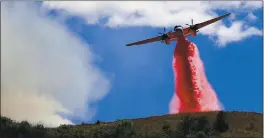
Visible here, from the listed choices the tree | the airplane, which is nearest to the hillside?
the tree

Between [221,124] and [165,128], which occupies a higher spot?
[221,124]

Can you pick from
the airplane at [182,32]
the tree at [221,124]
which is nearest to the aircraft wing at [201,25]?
the airplane at [182,32]

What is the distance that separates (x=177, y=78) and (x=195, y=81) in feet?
10.7

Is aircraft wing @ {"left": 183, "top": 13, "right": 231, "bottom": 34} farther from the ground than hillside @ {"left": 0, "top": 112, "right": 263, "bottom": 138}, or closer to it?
farther from the ground

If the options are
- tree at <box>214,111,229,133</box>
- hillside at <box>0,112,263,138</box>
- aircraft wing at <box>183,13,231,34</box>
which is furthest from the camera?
aircraft wing at <box>183,13,231,34</box>

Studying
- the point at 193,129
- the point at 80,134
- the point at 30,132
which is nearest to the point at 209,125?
the point at 193,129

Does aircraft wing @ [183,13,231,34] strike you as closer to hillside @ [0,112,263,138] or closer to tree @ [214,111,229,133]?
hillside @ [0,112,263,138]

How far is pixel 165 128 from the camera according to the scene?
359 feet

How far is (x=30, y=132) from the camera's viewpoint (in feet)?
375

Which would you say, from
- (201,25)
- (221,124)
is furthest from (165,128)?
(201,25)

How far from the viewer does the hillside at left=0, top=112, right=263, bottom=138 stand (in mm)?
103812

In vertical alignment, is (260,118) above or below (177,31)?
below

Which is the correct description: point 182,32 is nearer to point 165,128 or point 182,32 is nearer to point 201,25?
point 201,25

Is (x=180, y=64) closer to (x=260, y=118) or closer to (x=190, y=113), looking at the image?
(x=190, y=113)
